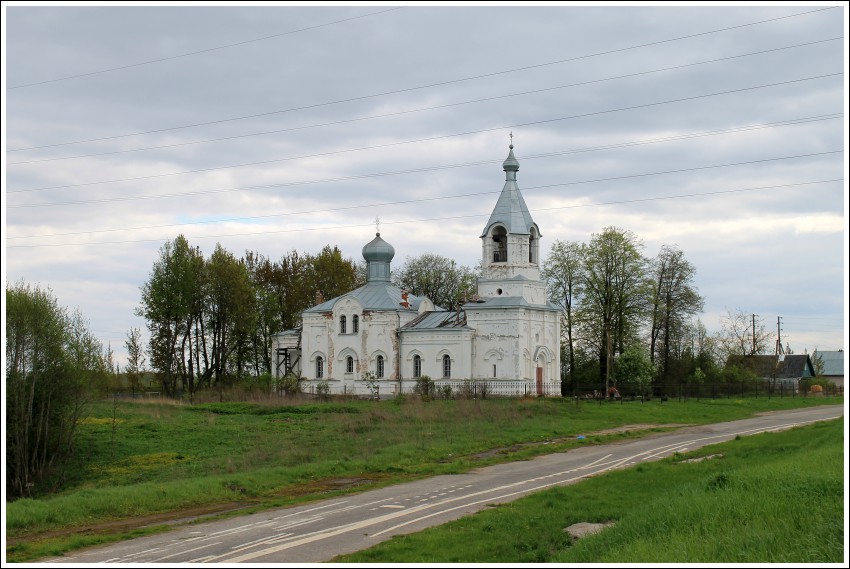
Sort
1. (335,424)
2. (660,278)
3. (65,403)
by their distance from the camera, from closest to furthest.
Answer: (65,403) → (335,424) → (660,278)

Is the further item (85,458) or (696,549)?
(85,458)

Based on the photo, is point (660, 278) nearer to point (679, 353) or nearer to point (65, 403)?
point (679, 353)

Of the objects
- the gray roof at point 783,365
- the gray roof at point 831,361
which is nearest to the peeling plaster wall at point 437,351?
the gray roof at point 783,365

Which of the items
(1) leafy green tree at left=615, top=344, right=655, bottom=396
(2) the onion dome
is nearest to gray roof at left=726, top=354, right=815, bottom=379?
(1) leafy green tree at left=615, top=344, right=655, bottom=396

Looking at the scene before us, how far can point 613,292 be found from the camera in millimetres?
65188

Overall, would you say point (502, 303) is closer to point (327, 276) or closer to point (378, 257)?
point (378, 257)

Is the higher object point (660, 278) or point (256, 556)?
point (660, 278)

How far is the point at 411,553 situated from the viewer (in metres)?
13.6

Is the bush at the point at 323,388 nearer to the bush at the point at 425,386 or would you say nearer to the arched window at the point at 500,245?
the bush at the point at 425,386

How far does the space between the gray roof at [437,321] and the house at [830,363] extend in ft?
166

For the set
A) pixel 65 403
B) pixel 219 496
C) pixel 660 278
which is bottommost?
pixel 219 496

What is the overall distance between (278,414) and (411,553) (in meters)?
31.7

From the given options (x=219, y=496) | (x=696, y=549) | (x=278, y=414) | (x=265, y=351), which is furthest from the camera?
(x=265, y=351)

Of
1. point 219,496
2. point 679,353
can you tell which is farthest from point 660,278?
point 219,496
